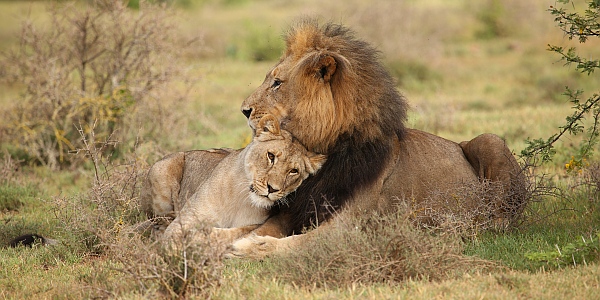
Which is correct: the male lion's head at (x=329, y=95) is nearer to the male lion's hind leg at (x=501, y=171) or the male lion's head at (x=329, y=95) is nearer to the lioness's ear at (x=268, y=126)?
the lioness's ear at (x=268, y=126)

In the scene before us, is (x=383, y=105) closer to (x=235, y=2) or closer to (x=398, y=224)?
(x=398, y=224)

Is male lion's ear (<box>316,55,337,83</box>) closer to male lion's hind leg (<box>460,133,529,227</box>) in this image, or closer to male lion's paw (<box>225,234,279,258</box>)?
male lion's paw (<box>225,234,279,258</box>)

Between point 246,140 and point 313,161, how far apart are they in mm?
4534

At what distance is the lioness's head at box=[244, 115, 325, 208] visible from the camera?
5.57 metres

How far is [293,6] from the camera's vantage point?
1284 inches

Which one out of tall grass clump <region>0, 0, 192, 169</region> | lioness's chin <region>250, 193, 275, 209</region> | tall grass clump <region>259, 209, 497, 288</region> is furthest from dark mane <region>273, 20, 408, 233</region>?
tall grass clump <region>0, 0, 192, 169</region>

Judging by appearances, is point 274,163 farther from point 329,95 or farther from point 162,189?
point 162,189

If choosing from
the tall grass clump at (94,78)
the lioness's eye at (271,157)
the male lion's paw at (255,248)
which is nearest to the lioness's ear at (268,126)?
the lioness's eye at (271,157)

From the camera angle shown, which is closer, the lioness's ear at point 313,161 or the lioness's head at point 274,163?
the lioness's head at point 274,163

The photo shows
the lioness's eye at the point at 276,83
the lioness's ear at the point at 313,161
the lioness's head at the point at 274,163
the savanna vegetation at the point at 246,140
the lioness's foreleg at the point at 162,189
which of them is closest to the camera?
the savanna vegetation at the point at 246,140

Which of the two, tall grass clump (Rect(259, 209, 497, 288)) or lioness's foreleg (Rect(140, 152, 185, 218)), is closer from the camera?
tall grass clump (Rect(259, 209, 497, 288))

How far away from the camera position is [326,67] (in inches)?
227

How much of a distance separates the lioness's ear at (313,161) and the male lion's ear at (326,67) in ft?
1.81

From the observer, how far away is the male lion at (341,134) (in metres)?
5.74
